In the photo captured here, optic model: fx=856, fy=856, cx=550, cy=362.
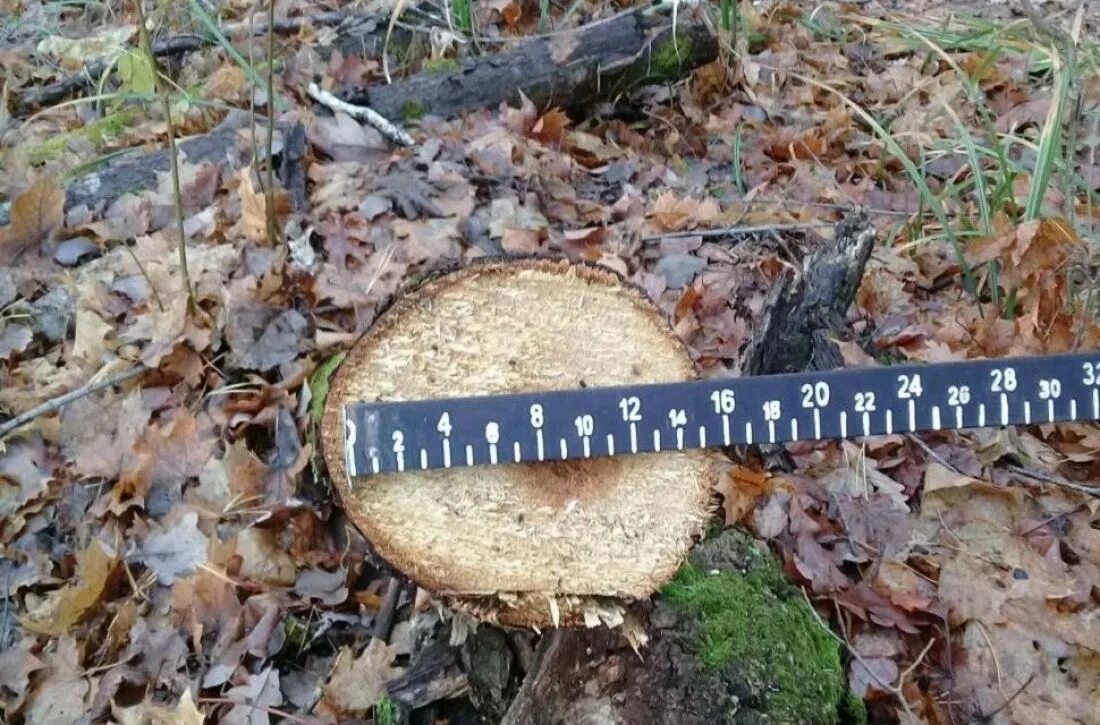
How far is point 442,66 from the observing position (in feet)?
14.1

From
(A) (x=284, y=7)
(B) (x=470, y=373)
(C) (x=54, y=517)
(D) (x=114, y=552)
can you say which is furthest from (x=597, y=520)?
(A) (x=284, y=7)

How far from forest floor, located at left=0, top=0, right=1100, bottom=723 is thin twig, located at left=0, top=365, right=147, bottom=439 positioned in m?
0.04

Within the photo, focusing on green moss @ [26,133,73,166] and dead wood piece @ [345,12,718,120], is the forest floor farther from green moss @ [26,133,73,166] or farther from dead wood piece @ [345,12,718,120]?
dead wood piece @ [345,12,718,120]

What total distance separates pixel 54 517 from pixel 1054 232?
325 centimetres

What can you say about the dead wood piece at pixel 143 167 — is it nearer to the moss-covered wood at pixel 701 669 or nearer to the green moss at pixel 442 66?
the green moss at pixel 442 66

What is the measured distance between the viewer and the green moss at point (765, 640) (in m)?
1.84

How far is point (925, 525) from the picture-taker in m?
2.48

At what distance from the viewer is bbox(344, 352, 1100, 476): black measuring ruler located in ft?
5.51

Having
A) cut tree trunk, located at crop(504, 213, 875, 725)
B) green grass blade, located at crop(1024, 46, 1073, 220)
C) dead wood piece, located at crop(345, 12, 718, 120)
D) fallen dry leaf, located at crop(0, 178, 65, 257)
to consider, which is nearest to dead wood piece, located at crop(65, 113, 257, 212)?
fallen dry leaf, located at crop(0, 178, 65, 257)

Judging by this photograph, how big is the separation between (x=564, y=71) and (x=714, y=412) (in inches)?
119

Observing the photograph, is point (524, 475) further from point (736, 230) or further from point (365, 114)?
point (365, 114)

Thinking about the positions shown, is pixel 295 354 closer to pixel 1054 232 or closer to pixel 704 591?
pixel 704 591

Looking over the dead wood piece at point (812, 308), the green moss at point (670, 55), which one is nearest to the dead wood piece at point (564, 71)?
the green moss at point (670, 55)

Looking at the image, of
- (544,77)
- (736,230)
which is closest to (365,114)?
(544,77)
